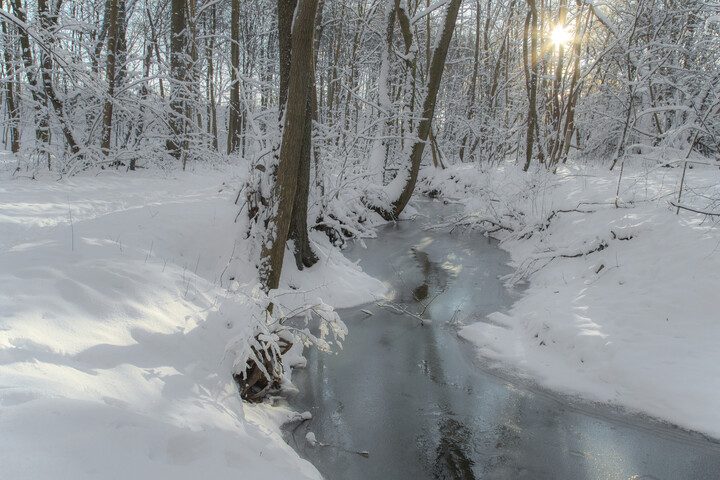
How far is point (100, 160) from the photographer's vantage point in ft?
29.6

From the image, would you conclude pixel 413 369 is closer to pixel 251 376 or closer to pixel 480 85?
pixel 251 376

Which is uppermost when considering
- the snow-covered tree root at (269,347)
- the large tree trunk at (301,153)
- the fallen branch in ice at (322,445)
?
the large tree trunk at (301,153)

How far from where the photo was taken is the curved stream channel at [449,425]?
3.19 metres

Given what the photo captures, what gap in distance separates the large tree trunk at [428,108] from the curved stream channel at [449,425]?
631 cm

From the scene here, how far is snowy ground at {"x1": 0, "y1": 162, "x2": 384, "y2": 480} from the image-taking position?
1.87 metres

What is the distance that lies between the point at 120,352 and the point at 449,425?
103 inches

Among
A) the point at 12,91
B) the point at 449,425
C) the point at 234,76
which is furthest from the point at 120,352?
the point at 234,76

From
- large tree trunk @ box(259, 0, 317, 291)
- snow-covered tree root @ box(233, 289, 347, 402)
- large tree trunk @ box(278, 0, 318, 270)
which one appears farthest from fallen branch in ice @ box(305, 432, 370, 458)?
large tree trunk @ box(278, 0, 318, 270)

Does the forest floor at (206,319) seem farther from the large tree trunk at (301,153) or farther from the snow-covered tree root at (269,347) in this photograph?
the large tree trunk at (301,153)

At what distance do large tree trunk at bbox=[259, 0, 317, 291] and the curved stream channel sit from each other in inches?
46.4

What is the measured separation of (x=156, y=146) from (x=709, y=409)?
10853mm

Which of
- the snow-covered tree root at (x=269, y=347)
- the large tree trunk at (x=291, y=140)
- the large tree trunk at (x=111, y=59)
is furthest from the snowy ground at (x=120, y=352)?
the large tree trunk at (x=111, y=59)

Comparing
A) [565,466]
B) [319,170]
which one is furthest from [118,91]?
[565,466]

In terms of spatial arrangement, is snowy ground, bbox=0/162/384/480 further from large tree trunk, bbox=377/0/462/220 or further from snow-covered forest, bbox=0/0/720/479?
large tree trunk, bbox=377/0/462/220
